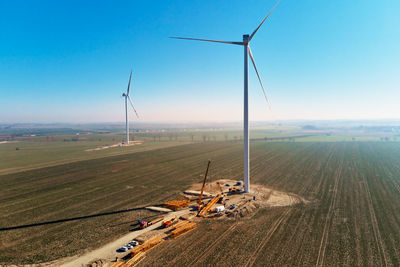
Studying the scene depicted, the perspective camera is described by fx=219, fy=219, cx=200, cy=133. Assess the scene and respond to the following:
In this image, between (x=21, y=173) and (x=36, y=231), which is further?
(x=21, y=173)

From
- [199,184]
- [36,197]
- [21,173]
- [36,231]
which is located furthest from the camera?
[21,173]

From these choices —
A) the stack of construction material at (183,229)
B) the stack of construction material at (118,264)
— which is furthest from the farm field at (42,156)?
the stack of construction material at (183,229)

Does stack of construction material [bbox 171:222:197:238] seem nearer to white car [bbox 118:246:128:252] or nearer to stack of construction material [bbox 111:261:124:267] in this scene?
white car [bbox 118:246:128:252]

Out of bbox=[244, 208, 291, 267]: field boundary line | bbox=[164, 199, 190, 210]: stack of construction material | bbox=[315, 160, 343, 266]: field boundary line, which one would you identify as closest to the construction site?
bbox=[164, 199, 190, 210]: stack of construction material

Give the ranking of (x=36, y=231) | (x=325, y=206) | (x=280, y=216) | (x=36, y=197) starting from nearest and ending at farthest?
1. (x=36, y=231)
2. (x=280, y=216)
3. (x=325, y=206)
4. (x=36, y=197)

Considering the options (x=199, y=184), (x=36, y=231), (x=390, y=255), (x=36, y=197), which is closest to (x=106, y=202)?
(x=36, y=231)

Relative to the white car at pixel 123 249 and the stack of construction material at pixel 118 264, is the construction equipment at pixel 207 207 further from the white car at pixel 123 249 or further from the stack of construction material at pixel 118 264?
the stack of construction material at pixel 118 264

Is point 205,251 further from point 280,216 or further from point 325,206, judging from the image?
point 325,206

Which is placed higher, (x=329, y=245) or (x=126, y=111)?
(x=126, y=111)
